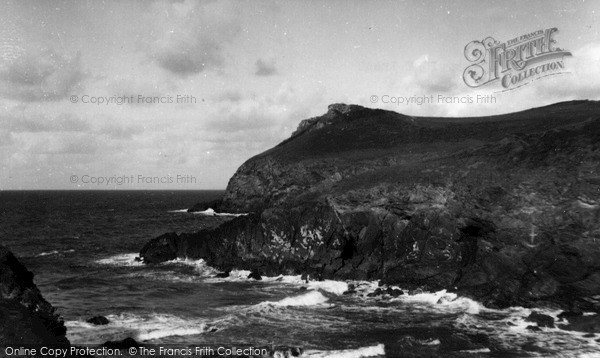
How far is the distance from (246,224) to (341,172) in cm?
4182

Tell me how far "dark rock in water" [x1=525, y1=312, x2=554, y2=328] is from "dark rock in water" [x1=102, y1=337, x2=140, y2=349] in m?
24.3

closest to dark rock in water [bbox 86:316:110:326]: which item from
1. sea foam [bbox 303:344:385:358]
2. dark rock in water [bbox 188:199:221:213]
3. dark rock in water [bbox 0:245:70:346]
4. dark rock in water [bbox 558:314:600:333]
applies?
dark rock in water [bbox 0:245:70:346]

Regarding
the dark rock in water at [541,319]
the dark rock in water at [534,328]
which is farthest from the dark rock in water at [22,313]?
the dark rock in water at [541,319]

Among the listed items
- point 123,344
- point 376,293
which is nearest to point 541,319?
point 376,293

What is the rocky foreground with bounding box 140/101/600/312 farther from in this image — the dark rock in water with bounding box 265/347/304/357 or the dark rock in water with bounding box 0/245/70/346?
the dark rock in water with bounding box 0/245/70/346

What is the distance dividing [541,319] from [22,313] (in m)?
28.8

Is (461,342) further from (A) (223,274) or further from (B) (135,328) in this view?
(A) (223,274)

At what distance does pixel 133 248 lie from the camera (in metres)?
72.7

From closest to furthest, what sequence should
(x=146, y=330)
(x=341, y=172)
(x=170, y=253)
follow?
(x=146, y=330) → (x=170, y=253) → (x=341, y=172)

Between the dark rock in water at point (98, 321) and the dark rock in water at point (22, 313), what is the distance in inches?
491

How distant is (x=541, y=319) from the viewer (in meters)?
30.3

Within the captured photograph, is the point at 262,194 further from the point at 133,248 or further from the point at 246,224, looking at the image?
the point at 246,224

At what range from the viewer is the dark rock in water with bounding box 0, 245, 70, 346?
17.0 meters

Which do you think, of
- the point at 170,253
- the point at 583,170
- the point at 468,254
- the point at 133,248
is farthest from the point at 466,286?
the point at 133,248
